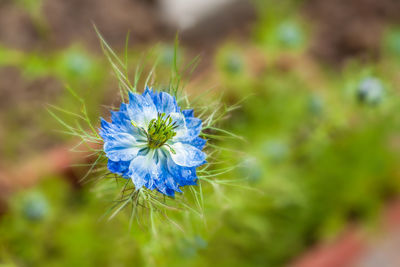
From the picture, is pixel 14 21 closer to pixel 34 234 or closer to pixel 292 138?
pixel 34 234

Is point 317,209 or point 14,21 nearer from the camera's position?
point 317,209

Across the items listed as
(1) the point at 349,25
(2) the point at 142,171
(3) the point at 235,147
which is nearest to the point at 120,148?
(2) the point at 142,171

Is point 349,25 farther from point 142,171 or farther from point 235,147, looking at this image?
point 142,171

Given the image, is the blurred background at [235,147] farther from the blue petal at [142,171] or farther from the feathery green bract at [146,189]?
the blue petal at [142,171]

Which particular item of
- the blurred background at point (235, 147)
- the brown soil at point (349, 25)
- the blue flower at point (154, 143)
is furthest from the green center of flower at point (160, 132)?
the brown soil at point (349, 25)

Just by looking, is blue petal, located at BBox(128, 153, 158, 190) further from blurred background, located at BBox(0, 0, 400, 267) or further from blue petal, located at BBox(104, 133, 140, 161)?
blurred background, located at BBox(0, 0, 400, 267)

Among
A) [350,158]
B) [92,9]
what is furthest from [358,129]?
[92,9]

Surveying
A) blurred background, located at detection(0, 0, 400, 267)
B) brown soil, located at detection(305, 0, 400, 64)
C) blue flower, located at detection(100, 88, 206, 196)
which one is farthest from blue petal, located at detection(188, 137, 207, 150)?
brown soil, located at detection(305, 0, 400, 64)
